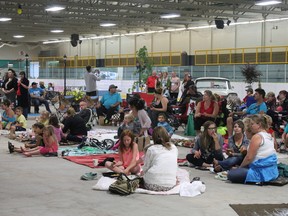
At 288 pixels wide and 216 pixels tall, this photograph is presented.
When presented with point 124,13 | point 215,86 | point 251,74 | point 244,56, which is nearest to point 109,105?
point 215,86

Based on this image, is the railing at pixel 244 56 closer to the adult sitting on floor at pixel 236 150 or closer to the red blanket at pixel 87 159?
the red blanket at pixel 87 159

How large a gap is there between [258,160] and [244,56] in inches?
1002

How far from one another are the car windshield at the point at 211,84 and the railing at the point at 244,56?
286 inches

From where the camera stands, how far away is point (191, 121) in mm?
14648

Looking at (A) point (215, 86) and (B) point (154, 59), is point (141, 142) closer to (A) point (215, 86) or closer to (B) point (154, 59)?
(A) point (215, 86)

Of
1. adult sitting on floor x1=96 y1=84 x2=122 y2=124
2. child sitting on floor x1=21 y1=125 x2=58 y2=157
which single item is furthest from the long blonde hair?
adult sitting on floor x1=96 y1=84 x2=122 y2=124

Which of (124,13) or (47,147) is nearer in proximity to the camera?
→ (47,147)

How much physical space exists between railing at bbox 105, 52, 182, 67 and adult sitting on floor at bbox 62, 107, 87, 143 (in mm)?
20958

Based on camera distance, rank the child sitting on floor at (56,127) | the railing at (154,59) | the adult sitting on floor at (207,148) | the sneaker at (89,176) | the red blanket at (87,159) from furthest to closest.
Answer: the railing at (154,59)
the child sitting on floor at (56,127)
the red blanket at (87,159)
the adult sitting on floor at (207,148)
the sneaker at (89,176)

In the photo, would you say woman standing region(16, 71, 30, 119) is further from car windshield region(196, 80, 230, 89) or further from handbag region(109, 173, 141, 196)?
handbag region(109, 173, 141, 196)

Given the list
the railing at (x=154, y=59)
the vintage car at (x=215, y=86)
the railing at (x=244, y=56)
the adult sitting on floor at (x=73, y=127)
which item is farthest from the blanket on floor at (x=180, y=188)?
the railing at (x=154, y=59)

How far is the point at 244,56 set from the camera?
106ft

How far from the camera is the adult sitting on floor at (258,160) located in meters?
7.51

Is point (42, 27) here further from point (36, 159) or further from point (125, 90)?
point (36, 159)
